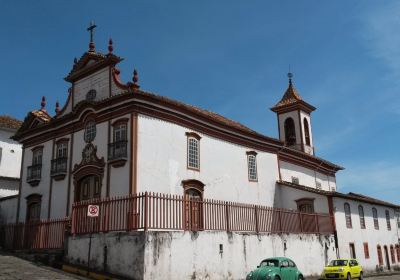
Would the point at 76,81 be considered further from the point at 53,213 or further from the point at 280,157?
the point at 280,157

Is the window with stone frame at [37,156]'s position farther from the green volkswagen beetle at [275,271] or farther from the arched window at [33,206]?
the green volkswagen beetle at [275,271]

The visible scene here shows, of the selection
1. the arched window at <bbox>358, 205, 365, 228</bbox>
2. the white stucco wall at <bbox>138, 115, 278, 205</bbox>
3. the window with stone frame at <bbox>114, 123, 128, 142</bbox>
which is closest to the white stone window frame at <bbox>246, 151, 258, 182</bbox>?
the white stucco wall at <bbox>138, 115, 278, 205</bbox>

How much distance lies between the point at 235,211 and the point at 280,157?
1308 cm

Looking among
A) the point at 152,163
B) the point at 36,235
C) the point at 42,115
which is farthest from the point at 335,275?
the point at 42,115

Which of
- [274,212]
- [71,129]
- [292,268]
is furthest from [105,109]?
[292,268]

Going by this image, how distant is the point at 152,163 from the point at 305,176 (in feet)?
57.9

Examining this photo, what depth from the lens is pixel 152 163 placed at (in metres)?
21.1

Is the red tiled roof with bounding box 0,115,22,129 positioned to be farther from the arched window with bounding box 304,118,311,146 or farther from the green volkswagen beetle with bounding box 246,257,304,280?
the arched window with bounding box 304,118,311,146

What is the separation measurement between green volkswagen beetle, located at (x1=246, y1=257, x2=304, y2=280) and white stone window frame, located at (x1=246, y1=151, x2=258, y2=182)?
33.6ft

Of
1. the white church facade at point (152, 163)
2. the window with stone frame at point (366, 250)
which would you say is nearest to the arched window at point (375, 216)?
the white church facade at point (152, 163)

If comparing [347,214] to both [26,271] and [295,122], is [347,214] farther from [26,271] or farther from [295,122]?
[26,271]

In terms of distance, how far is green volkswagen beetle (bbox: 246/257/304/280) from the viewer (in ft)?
52.2

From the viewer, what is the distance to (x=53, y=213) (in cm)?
2409

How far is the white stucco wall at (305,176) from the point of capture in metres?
32.2
